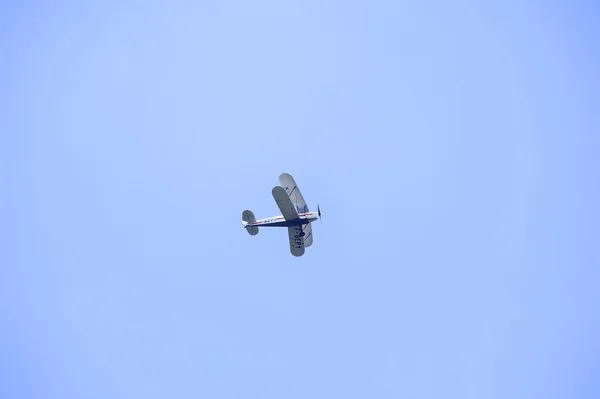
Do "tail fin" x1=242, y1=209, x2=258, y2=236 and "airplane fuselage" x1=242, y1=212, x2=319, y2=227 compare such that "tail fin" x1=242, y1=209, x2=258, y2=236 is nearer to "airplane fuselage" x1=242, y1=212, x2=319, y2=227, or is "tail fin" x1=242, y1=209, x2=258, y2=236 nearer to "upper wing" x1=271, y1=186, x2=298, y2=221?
"airplane fuselage" x1=242, y1=212, x2=319, y2=227

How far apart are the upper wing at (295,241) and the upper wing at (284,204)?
218cm

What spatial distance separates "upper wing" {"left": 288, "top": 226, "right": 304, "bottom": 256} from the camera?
45594 millimetres

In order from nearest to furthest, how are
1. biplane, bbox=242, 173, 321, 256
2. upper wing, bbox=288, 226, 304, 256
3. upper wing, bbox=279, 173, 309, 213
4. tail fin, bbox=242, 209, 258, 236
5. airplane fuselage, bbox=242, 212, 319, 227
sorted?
biplane, bbox=242, 173, 321, 256
airplane fuselage, bbox=242, 212, 319, 227
upper wing, bbox=279, 173, 309, 213
upper wing, bbox=288, 226, 304, 256
tail fin, bbox=242, 209, 258, 236

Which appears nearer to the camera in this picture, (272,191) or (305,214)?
(272,191)

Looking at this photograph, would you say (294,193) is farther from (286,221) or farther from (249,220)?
(249,220)

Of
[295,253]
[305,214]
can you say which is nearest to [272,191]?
[305,214]

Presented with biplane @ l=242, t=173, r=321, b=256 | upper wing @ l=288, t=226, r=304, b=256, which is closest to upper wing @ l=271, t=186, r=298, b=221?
biplane @ l=242, t=173, r=321, b=256

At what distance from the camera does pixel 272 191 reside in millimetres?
40719

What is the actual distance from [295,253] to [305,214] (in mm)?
4154

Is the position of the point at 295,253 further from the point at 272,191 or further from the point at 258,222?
the point at 272,191

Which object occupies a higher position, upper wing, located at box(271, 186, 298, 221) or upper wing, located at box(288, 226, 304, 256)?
upper wing, located at box(271, 186, 298, 221)

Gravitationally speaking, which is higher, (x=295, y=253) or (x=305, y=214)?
(x=305, y=214)

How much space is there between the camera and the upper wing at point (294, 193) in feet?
148

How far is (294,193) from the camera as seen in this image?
45031 millimetres
